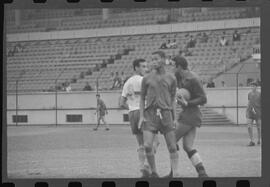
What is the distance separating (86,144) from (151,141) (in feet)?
9.47

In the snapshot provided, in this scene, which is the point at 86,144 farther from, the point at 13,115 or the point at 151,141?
the point at 151,141

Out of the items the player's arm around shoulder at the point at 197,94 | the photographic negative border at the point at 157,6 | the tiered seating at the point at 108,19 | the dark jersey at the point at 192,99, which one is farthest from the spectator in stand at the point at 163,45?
the player's arm around shoulder at the point at 197,94

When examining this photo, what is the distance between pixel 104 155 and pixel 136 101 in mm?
1966

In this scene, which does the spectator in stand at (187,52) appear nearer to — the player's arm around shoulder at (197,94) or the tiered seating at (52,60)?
the tiered seating at (52,60)

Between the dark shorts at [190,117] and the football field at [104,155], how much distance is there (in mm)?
728

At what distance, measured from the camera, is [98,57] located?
15633 millimetres

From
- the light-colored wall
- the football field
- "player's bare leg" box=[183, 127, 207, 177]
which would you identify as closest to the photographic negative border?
the football field

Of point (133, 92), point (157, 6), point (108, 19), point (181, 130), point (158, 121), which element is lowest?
point (181, 130)

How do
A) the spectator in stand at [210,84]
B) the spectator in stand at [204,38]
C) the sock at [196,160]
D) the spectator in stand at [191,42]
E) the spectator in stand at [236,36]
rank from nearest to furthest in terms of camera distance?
1. the sock at [196,160]
2. the spectator in stand at [210,84]
3. the spectator in stand at [191,42]
4. the spectator in stand at [204,38]
5. the spectator in stand at [236,36]

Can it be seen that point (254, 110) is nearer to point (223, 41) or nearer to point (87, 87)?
point (87, 87)

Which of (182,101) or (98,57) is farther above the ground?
(98,57)

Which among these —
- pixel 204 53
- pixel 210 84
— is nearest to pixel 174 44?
pixel 210 84

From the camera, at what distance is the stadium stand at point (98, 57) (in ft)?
43.4

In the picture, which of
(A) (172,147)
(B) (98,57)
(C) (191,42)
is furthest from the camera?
(B) (98,57)
